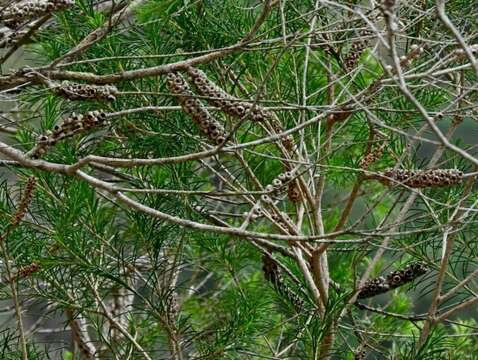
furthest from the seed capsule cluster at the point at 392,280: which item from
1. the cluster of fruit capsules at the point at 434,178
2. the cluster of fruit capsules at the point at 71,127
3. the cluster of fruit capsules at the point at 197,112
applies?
the cluster of fruit capsules at the point at 71,127

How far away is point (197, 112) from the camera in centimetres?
102

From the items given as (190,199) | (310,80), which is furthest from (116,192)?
(310,80)

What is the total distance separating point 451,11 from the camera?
135 cm

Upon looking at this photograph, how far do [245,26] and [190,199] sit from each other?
264 mm

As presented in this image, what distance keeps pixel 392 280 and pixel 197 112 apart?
1.58ft

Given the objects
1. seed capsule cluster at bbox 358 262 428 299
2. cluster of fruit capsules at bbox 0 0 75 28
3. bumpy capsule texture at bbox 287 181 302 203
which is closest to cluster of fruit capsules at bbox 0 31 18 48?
cluster of fruit capsules at bbox 0 0 75 28

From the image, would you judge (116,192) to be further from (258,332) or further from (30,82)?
(258,332)

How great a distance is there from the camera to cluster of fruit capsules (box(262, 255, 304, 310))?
137 centimetres

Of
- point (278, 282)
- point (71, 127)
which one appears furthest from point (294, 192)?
point (71, 127)

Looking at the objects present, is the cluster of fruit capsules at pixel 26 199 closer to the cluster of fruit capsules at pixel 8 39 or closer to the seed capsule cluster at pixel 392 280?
the cluster of fruit capsules at pixel 8 39

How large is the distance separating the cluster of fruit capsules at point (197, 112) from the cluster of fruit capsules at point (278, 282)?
401 mm

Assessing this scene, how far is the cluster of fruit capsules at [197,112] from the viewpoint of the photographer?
3.34 ft

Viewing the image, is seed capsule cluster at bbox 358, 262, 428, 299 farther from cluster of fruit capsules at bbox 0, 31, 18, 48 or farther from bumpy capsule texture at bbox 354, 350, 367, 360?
cluster of fruit capsules at bbox 0, 31, 18, 48

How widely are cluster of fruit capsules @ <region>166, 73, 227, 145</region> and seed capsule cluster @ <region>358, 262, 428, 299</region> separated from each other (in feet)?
1.40
